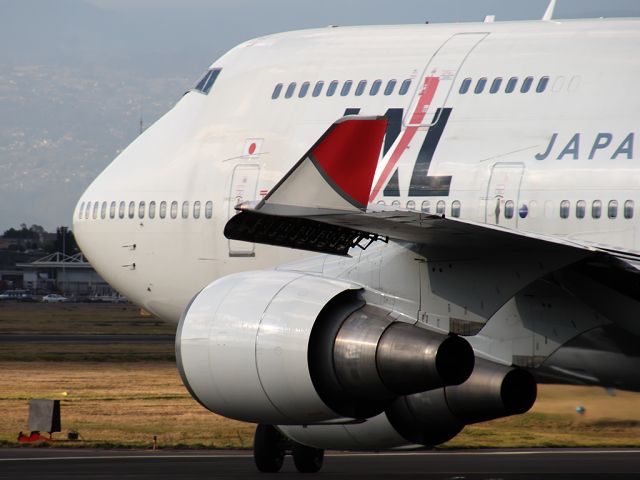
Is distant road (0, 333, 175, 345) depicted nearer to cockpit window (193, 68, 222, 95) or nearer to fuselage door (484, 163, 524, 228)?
cockpit window (193, 68, 222, 95)

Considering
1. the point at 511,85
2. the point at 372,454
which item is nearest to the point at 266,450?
the point at 372,454

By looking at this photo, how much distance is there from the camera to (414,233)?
45.2 ft

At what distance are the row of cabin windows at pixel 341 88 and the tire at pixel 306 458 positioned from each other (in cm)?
455

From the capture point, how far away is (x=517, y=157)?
54.3 ft

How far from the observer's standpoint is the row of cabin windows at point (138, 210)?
20.2 meters

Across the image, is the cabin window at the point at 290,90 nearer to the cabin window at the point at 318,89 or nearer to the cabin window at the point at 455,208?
the cabin window at the point at 318,89

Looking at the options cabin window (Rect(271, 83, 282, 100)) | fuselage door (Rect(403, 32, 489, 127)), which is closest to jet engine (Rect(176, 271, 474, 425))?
fuselage door (Rect(403, 32, 489, 127))

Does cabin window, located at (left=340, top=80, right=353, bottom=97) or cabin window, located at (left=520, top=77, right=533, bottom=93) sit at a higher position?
cabin window, located at (left=340, top=80, right=353, bottom=97)

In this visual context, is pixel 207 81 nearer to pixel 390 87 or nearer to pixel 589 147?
pixel 390 87

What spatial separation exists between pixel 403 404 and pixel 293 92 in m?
4.99

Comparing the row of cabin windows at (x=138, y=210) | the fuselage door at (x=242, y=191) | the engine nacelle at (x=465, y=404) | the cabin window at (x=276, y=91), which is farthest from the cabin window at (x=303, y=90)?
the engine nacelle at (x=465, y=404)

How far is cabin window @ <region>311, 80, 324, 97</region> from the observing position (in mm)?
19016

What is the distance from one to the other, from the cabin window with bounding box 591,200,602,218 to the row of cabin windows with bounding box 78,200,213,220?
6.06 metres

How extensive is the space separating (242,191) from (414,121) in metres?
3.08
